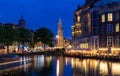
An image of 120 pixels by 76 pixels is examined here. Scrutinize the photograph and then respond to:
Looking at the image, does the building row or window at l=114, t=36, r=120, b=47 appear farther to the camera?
the building row

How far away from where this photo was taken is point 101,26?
469 feet

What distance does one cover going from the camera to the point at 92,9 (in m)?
157

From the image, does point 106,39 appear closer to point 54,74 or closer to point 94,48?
point 94,48

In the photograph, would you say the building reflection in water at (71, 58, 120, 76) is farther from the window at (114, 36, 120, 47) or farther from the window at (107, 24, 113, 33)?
the window at (107, 24, 113, 33)

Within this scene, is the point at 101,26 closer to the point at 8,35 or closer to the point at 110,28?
the point at 110,28

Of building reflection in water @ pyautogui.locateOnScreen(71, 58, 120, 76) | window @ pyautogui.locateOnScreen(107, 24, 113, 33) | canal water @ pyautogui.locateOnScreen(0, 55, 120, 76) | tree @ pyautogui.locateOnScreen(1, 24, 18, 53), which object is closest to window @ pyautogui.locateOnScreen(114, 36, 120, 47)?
window @ pyautogui.locateOnScreen(107, 24, 113, 33)

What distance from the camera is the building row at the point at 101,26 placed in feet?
440

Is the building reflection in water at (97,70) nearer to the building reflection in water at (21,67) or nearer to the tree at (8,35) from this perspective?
the building reflection in water at (21,67)

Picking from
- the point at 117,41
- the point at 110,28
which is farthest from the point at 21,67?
the point at 110,28

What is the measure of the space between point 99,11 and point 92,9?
11873 millimetres

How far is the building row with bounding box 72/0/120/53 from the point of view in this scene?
5285 inches

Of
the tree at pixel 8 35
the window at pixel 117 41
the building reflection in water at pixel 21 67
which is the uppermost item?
the tree at pixel 8 35

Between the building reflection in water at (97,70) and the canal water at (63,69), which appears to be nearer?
the building reflection in water at (97,70)

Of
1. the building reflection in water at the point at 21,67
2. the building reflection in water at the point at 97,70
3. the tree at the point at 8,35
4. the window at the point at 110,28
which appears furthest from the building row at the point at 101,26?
the building reflection in water at the point at 97,70
